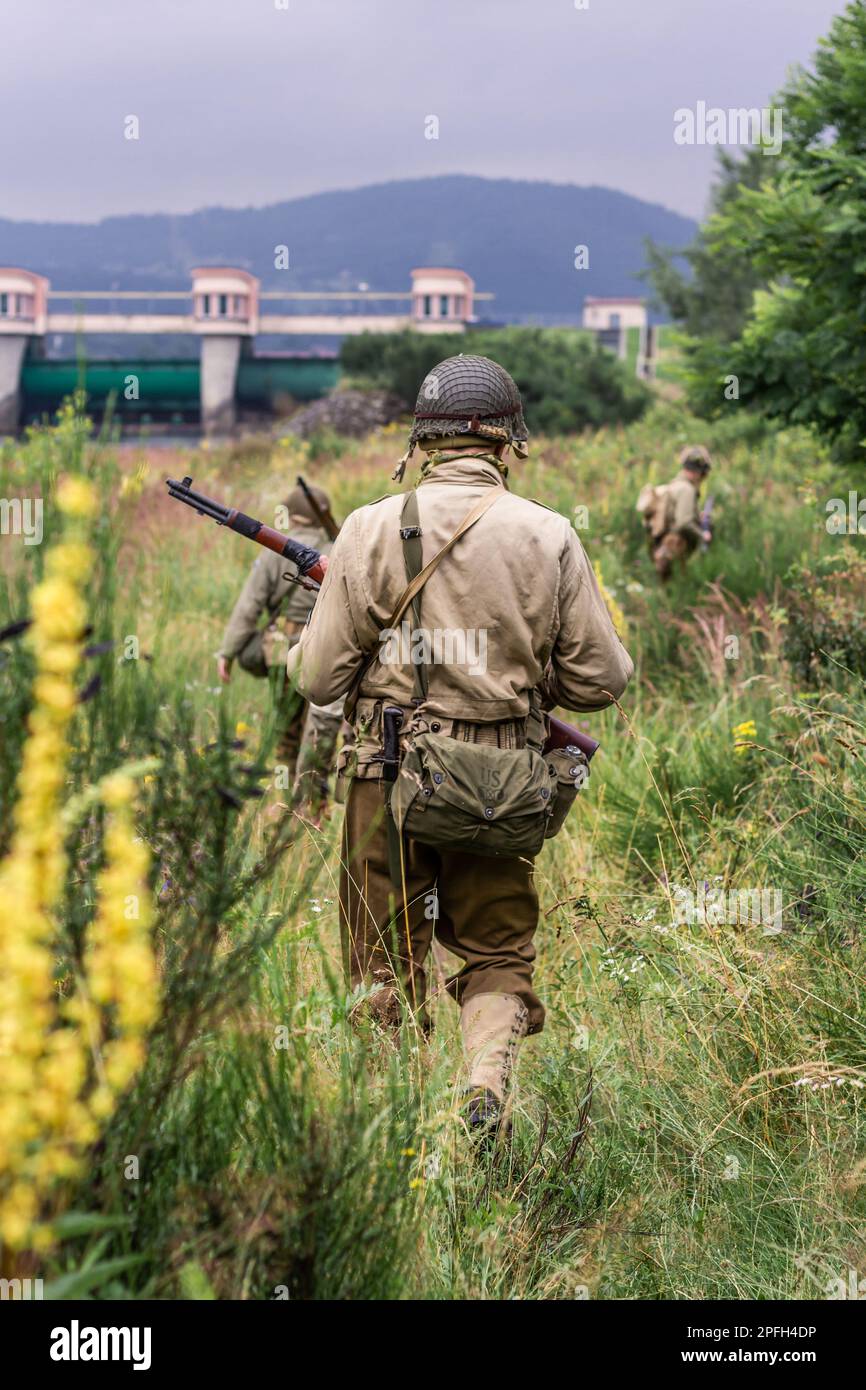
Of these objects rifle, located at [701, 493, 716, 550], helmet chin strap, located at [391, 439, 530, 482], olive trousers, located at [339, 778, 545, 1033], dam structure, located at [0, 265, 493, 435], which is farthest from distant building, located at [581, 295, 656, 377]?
olive trousers, located at [339, 778, 545, 1033]

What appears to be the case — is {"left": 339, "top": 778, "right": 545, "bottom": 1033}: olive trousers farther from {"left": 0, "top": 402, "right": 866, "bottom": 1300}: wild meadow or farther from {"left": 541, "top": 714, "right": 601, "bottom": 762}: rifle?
{"left": 541, "top": 714, "right": 601, "bottom": 762}: rifle

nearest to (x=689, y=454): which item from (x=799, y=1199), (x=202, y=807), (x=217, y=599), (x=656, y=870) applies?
(x=217, y=599)

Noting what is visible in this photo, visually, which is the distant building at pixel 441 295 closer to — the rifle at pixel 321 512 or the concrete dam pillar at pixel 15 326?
the concrete dam pillar at pixel 15 326

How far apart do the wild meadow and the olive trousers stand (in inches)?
5.8

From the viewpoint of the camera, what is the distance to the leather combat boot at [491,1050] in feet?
11.2

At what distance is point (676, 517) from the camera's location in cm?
1113

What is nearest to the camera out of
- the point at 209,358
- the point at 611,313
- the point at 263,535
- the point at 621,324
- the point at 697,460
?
the point at 263,535

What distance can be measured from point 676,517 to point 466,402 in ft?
25.0

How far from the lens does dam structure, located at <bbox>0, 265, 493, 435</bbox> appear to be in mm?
55875

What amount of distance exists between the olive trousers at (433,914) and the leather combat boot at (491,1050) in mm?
50

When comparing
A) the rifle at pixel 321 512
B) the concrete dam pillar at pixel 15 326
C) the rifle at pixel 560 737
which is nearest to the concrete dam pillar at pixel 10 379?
the concrete dam pillar at pixel 15 326

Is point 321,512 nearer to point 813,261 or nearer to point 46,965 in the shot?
point 813,261

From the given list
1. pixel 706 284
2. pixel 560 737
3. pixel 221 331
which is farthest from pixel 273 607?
pixel 221 331
